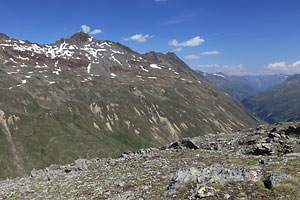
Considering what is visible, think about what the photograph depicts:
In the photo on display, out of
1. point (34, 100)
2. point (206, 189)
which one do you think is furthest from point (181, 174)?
point (34, 100)

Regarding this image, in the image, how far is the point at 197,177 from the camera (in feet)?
63.1

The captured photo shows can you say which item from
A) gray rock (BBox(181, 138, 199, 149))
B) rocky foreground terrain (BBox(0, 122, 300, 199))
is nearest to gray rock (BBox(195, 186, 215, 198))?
rocky foreground terrain (BBox(0, 122, 300, 199))

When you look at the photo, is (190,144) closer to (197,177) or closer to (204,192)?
(197,177)

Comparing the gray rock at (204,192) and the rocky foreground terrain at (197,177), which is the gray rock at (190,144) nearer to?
the rocky foreground terrain at (197,177)

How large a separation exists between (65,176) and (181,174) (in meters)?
19.9

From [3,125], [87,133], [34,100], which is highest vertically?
[34,100]

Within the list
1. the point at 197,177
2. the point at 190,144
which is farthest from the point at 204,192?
the point at 190,144

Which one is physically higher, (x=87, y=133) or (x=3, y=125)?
(x=3, y=125)

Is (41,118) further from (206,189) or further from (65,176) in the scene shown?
(206,189)

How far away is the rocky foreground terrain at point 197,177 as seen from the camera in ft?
53.7

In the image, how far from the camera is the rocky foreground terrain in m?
16.4

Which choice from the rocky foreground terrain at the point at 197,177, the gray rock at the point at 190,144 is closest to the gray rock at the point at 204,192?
the rocky foreground terrain at the point at 197,177

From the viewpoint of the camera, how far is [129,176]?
25.5m

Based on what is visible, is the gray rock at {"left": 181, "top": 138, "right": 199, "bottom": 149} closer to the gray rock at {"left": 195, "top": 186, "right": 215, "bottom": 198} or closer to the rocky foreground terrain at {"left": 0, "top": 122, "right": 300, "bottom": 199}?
the rocky foreground terrain at {"left": 0, "top": 122, "right": 300, "bottom": 199}
